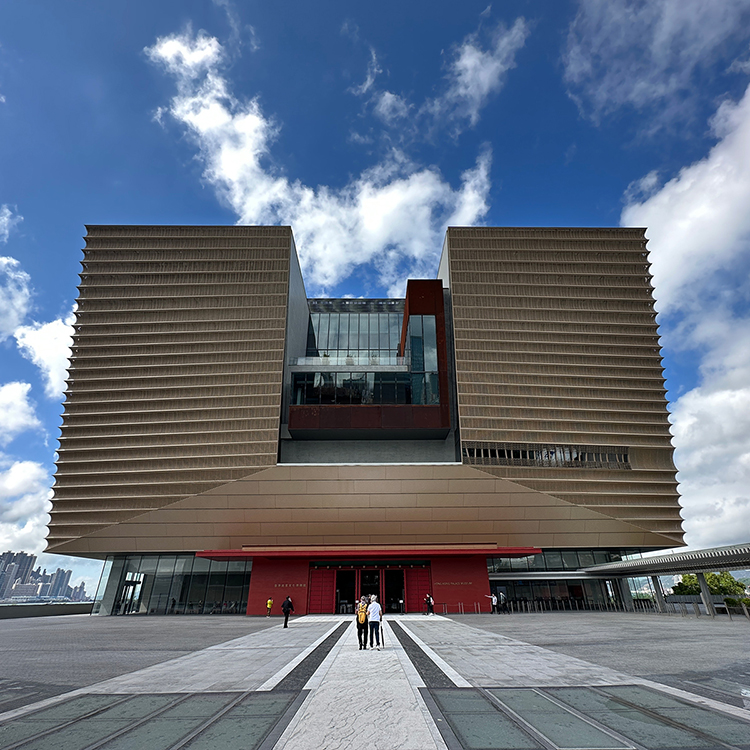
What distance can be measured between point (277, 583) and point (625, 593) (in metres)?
33.6

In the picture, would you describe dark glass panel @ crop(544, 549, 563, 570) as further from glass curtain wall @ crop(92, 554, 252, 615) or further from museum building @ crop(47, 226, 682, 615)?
glass curtain wall @ crop(92, 554, 252, 615)

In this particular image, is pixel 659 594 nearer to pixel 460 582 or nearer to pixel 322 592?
pixel 460 582

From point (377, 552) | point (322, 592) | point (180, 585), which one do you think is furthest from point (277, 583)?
point (180, 585)

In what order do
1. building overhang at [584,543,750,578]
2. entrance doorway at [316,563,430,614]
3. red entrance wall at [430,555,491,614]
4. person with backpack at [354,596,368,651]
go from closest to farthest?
person with backpack at [354,596,368,651]
building overhang at [584,543,750,578]
red entrance wall at [430,555,491,614]
entrance doorway at [316,563,430,614]

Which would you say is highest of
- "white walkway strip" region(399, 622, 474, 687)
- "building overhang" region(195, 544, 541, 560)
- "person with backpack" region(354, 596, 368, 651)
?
"building overhang" region(195, 544, 541, 560)

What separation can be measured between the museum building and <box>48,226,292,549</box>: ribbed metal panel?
21cm

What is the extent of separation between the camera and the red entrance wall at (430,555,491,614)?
1597 inches

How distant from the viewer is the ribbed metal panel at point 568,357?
153ft

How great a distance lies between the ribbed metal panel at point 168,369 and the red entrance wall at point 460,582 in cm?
1879

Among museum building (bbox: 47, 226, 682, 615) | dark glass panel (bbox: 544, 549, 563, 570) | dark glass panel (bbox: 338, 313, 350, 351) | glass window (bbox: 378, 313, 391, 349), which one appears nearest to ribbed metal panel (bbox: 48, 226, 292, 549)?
museum building (bbox: 47, 226, 682, 615)

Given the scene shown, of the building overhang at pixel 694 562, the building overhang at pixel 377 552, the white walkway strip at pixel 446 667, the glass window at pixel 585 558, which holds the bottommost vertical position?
Result: the white walkway strip at pixel 446 667

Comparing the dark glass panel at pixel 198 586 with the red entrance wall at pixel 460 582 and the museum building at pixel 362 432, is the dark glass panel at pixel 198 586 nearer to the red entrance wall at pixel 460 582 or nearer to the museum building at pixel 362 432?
the museum building at pixel 362 432

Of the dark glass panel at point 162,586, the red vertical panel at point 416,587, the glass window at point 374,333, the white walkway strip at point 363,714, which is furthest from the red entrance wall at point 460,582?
the glass window at point 374,333

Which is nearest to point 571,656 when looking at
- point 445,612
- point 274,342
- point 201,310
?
point 445,612
